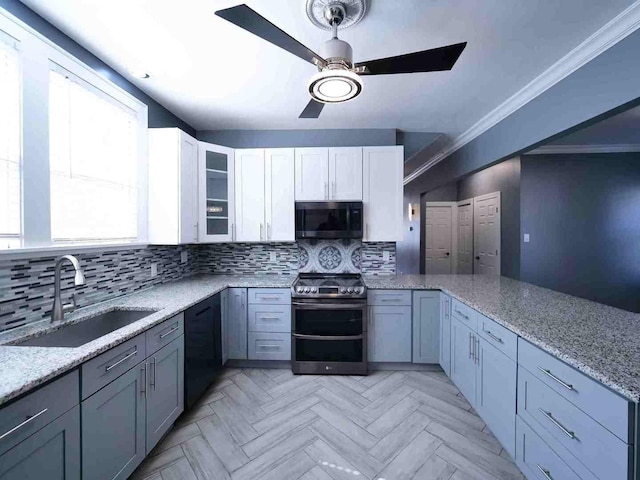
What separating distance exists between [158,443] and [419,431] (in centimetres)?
175

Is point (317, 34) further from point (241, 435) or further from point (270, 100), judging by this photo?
point (241, 435)

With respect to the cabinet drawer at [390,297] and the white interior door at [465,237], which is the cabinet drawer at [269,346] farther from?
the white interior door at [465,237]

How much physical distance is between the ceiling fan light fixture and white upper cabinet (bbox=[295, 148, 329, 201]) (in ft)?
4.41

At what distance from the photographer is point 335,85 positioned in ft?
4.48

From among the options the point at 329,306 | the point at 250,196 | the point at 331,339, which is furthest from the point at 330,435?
the point at 250,196

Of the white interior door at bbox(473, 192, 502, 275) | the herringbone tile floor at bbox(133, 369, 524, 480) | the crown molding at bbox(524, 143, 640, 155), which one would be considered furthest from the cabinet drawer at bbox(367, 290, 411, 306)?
the crown molding at bbox(524, 143, 640, 155)

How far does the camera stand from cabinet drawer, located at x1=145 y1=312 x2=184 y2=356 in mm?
1498

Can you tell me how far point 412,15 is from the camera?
1.42 meters

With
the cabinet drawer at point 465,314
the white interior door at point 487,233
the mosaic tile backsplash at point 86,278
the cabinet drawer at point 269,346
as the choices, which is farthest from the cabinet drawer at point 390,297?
the white interior door at point 487,233

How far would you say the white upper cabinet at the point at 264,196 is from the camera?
9.39 feet

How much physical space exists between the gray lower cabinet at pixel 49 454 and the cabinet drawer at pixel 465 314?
7.39 ft

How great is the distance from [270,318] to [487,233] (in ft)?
14.4

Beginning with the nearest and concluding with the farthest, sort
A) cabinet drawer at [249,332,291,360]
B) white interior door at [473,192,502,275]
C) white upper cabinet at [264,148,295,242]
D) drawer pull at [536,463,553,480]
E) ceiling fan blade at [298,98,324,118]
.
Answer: drawer pull at [536,463,553,480]
ceiling fan blade at [298,98,324,118]
cabinet drawer at [249,332,291,360]
white upper cabinet at [264,148,295,242]
white interior door at [473,192,502,275]

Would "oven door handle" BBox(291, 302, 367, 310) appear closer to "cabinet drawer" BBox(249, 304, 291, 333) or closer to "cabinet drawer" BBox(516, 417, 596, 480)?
"cabinet drawer" BBox(249, 304, 291, 333)
